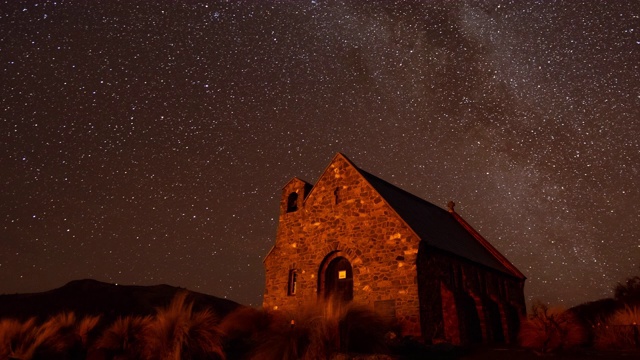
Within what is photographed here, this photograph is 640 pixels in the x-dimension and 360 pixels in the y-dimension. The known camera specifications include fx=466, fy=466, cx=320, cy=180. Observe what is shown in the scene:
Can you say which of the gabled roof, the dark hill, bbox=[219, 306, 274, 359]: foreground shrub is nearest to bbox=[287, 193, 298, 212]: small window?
the gabled roof

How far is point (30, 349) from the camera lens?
14.9 metres

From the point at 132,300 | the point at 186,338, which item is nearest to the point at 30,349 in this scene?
the point at 186,338

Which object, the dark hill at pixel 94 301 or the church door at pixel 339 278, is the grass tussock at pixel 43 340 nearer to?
the church door at pixel 339 278

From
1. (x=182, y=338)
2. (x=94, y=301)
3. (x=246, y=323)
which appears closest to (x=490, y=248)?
(x=246, y=323)

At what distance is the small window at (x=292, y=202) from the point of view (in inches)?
989

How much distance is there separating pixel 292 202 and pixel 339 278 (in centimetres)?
536

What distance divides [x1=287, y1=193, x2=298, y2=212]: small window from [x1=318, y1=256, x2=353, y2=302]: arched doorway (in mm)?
3892

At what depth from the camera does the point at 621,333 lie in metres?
17.2

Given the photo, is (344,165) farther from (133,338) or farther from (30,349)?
(30,349)

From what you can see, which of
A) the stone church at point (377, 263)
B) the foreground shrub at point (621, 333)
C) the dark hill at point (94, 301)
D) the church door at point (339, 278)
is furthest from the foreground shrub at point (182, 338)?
the dark hill at point (94, 301)

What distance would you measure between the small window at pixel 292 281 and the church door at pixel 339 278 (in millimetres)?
1697

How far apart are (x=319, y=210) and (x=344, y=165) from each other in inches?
102

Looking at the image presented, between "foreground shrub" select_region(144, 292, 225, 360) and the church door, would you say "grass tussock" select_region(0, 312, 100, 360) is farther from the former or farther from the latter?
the church door

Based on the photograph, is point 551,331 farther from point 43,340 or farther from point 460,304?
point 43,340
